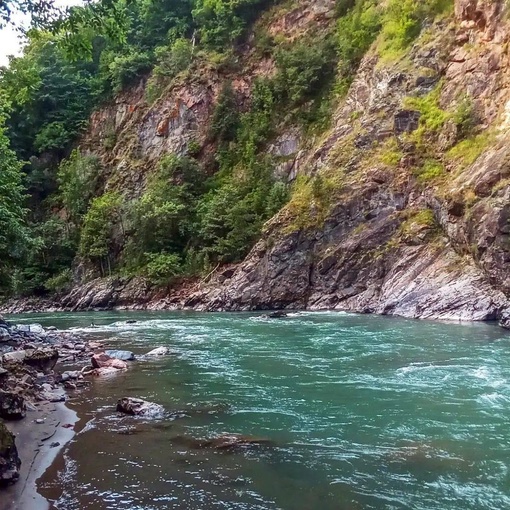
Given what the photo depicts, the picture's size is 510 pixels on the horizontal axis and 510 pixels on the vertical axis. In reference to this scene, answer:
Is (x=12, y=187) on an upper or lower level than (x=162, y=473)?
upper

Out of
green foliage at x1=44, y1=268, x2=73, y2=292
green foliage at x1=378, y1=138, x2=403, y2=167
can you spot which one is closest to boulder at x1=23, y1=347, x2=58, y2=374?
green foliage at x1=378, y1=138, x2=403, y2=167

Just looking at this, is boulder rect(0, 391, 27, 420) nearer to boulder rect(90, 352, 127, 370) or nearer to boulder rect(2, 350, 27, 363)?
boulder rect(2, 350, 27, 363)

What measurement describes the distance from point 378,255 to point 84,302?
23.6 metres

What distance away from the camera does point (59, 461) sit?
7.62 m

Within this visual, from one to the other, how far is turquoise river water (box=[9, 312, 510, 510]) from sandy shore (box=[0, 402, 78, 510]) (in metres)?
0.20

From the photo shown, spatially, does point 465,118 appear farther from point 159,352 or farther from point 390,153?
point 159,352

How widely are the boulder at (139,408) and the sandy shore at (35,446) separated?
0.80m

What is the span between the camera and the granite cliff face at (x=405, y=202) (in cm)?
2536

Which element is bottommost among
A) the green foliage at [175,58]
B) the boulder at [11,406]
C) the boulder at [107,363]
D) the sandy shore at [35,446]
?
the boulder at [107,363]

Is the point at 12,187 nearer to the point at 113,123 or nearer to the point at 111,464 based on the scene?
the point at 111,464

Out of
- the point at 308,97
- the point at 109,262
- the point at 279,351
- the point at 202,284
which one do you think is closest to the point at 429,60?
the point at 308,97

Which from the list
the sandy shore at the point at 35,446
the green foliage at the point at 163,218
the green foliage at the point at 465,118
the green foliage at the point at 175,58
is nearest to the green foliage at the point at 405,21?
the green foliage at the point at 465,118

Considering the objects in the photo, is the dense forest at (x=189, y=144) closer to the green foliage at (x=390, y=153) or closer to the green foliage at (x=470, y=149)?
the green foliage at (x=470, y=149)

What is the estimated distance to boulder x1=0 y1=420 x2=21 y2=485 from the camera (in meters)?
6.56
